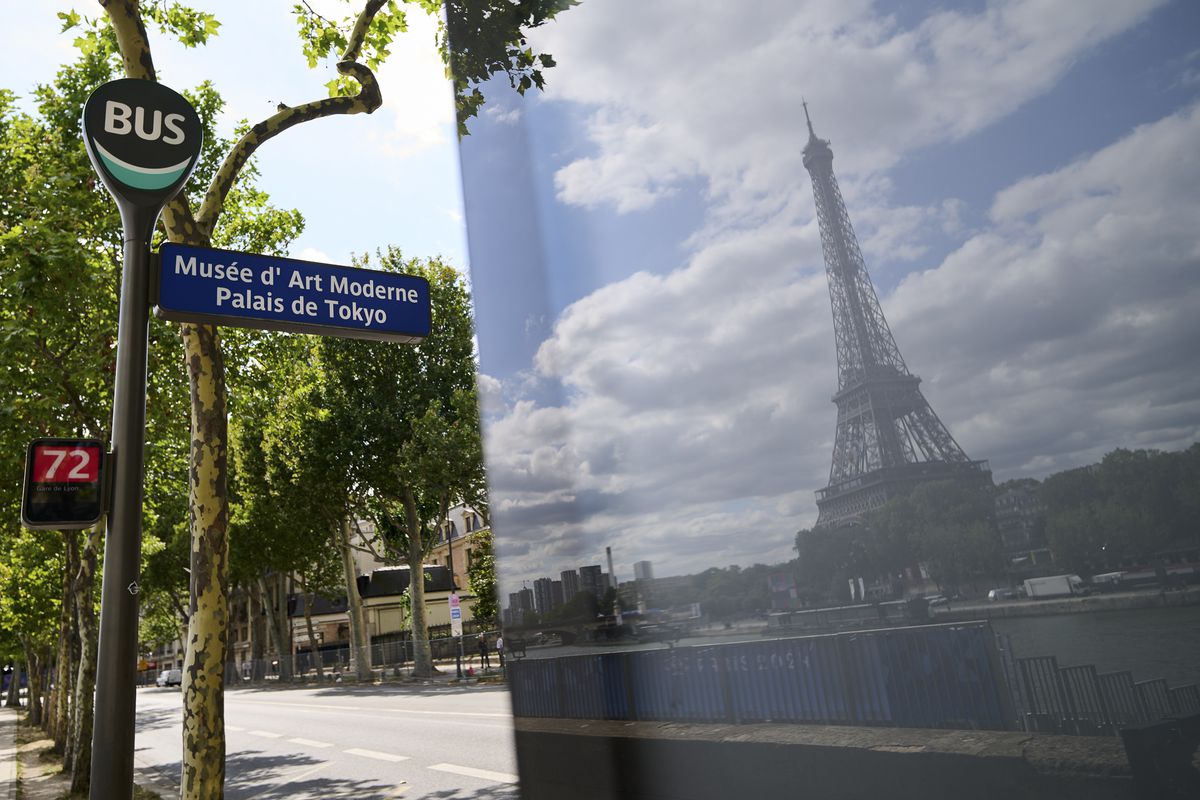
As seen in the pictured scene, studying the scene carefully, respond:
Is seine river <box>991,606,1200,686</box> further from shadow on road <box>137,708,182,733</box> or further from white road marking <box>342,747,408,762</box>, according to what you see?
shadow on road <box>137,708,182,733</box>

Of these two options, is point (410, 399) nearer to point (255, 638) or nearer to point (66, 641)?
point (66, 641)

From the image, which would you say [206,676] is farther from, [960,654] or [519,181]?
[960,654]

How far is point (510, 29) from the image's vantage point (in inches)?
117

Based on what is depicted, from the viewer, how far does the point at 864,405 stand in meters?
1.86

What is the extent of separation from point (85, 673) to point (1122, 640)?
12.8 meters

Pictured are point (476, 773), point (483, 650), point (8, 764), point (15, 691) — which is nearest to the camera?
point (476, 773)

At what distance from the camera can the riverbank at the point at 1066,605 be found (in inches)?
57.2

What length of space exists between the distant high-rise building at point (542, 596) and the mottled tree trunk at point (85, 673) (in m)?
9.70

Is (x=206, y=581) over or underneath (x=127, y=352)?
underneath

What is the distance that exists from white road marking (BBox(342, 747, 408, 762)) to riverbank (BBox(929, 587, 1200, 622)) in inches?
436

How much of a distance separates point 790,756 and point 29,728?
121ft

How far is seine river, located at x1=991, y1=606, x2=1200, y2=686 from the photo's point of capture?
1442 mm

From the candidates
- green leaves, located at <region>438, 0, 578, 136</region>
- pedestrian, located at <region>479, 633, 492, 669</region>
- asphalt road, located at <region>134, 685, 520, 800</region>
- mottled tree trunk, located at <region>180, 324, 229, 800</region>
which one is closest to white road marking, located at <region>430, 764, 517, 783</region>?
asphalt road, located at <region>134, 685, 520, 800</region>

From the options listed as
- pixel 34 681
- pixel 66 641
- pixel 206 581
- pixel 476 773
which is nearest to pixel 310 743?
pixel 66 641
